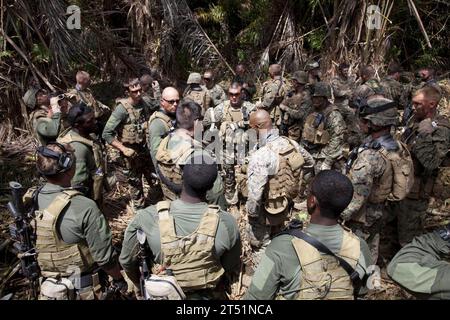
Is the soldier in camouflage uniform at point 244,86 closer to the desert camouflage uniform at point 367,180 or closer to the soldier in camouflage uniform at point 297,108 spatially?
the soldier in camouflage uniform at point 297,108

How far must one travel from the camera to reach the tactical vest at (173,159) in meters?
4.05

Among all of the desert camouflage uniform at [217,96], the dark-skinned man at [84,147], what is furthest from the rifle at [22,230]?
the desert camouflage uniform at [217,96]

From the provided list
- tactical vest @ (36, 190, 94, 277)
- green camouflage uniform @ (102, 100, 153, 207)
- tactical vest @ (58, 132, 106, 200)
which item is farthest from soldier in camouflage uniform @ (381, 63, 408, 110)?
tactical vest @ (36, 190, 94, 277)

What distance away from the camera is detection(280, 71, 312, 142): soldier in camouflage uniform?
7.16 meters

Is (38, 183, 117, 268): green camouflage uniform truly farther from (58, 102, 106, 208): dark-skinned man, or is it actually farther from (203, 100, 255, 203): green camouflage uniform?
(203, 100, 255, 203): green camouflage uniform

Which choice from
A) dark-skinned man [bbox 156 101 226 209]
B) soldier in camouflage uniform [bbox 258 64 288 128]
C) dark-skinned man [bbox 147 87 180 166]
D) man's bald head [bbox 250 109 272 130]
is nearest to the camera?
man's bald head [bbox 250 109 272 130]

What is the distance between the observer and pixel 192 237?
2502 millimetres

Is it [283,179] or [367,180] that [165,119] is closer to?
[283,179]

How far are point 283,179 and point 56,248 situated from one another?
2.32 m

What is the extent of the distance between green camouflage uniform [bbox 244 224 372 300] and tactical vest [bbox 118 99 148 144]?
390 centimetres

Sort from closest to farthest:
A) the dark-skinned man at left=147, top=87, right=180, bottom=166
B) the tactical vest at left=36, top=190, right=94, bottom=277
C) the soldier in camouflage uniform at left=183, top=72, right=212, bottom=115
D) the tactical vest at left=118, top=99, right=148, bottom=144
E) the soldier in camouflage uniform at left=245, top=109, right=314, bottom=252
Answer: the tactical vest at left=36, top=190, right=94, bottom=277 < the soldier in camouflage uniform at left=245, top=109, right=314, bottom=252 < the dark-skinned man at left=147, top=87, right=180, bottom=166 < the tactical vest at left=118, top=99, right=148, bottom=144 < the soldier in camouflage uniform at left=183, top=72, right=212, bottom=115

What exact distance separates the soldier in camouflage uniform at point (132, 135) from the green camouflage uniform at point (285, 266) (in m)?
3.72

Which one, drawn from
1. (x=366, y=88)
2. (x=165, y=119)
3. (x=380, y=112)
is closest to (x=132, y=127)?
(x=165, y=119)
